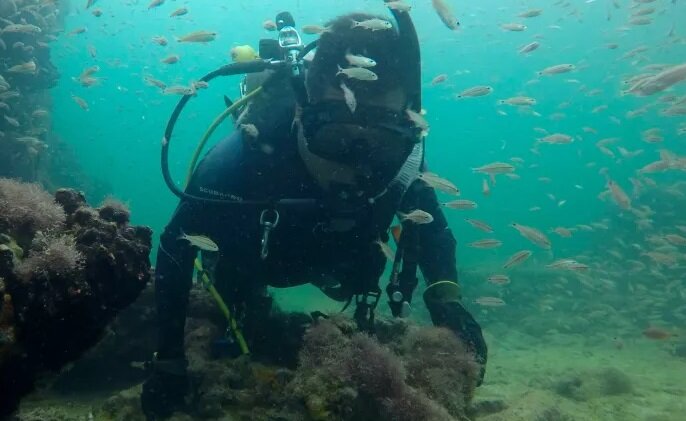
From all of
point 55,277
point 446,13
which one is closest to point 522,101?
point 446,13

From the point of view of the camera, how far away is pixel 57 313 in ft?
9.24

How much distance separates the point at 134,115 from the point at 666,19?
141m

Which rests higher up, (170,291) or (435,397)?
(170,291)

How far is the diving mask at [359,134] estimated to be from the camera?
3.30m

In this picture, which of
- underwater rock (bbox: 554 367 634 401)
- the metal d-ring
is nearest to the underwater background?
underwater rock (bbox: 554 367 634 401)

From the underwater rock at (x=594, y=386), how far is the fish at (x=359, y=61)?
25.5 feet

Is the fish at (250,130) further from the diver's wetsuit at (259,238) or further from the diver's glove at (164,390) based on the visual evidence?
the diver's glove at (164,390)

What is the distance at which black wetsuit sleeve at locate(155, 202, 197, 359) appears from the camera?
148 inches

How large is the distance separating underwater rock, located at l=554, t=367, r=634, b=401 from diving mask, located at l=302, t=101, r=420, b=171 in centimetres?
725

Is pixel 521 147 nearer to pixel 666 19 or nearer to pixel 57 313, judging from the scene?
pixel 666 19

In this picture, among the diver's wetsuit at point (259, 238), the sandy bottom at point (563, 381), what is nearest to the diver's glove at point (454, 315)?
the diver's wetsuit at point (259, 238)

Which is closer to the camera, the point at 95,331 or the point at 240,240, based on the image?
the point at 95,331

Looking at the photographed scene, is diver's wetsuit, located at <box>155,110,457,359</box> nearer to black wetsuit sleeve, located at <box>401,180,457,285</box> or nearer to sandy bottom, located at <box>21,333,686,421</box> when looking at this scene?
black wetsuit sleeve, located at <box>401,180,457,285</box>

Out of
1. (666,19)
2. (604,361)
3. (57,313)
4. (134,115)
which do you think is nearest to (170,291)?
(57,313)
